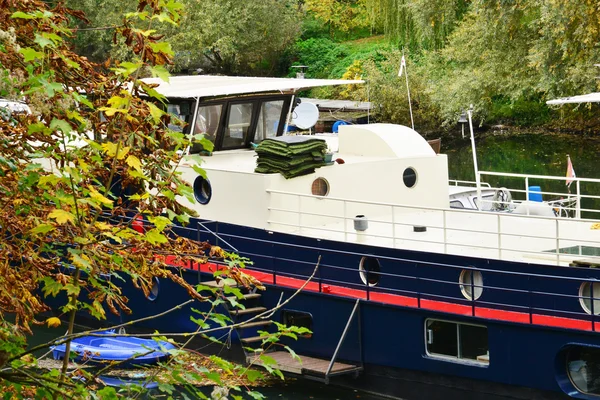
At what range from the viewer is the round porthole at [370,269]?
53.9 feet

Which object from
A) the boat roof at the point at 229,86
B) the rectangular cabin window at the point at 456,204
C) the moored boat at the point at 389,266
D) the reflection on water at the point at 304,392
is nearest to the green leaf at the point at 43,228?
the moored boat at the point at 389,266

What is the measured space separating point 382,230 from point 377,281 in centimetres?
173

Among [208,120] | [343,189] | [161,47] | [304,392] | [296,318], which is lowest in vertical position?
[304,392]

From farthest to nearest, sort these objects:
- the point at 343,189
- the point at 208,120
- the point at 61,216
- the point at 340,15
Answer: the point at 340,15, the point at 208,120, the point at 343,189, the point at 61,216

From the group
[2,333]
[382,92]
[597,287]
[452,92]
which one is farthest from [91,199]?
[382,92]

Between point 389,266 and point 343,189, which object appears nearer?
point 389,266

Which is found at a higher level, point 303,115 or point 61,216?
point 61,216

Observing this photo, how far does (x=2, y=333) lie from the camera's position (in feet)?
22.1

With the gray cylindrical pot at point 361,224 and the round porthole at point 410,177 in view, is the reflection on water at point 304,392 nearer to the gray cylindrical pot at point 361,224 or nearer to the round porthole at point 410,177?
Answer: the gray cylindrical pot at point 361,224

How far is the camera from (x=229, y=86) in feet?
64.6

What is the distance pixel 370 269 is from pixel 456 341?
6.57ft

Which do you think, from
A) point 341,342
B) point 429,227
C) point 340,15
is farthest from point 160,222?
point 340,15

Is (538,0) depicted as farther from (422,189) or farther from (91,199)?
(91,199)

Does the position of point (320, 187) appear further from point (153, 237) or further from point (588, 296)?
point (153, 237)
